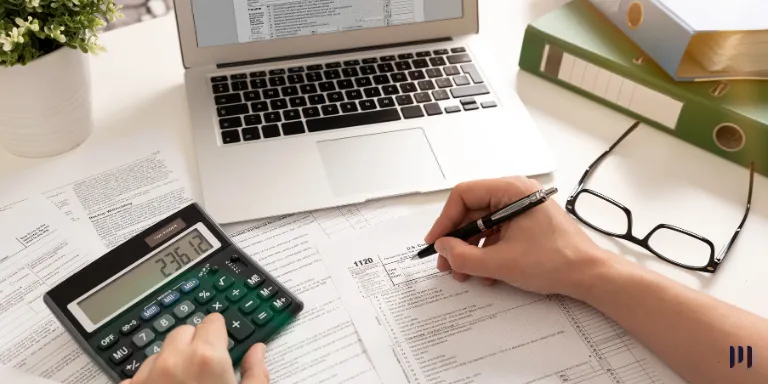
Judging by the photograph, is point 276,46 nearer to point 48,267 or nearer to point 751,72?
point 48,267

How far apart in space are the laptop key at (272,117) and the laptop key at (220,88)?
0.07 m

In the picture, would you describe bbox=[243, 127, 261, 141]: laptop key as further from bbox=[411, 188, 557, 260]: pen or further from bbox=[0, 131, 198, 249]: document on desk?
bbox=[411, 188, 557, 260]: pen

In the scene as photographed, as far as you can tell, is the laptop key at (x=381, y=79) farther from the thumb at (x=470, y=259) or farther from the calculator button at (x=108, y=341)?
the calculator button at (x=108, y=341)

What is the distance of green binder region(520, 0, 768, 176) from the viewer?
0.80m

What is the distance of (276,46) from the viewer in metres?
0.91

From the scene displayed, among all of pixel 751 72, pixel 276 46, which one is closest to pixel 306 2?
pixel 276 46

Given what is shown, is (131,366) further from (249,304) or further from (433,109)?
(433,109)

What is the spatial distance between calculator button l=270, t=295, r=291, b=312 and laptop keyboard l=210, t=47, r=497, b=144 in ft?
0.81

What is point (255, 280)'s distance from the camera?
25.6 inches

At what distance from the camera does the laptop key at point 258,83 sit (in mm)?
884

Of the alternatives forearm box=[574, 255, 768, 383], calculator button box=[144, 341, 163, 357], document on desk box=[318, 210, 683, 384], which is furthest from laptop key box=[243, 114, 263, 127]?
forearm box=[574, 255, 768, 383]

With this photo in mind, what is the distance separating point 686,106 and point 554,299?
0.32m

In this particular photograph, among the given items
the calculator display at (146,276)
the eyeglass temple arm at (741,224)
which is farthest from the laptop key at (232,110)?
the eyeglass temple arm at (741,224)

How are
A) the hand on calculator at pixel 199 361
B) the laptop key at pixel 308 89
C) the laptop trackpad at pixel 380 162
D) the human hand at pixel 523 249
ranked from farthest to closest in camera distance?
1. the laptop key at pixel 308 89
2. the laptop trackpad at pixel 380 162
3. the human hand at pixel 523 249
4. the hand on calculator at pixel 199 361
